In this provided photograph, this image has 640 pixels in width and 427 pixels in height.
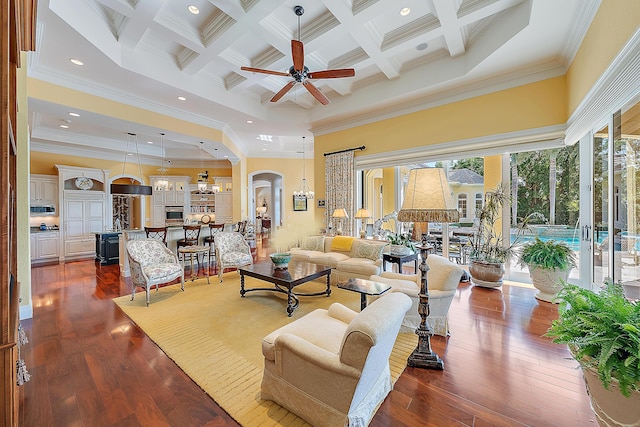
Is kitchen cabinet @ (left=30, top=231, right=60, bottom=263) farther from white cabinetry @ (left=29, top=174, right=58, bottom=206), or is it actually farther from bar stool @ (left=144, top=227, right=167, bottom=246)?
bar stool @ (left=144, top=227, right=167, bottom=246)

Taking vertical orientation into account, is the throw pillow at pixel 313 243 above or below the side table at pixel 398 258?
above

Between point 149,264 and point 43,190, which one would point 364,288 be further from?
point 43,190

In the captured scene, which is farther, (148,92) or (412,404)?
(148,92)

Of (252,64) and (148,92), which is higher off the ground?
(252,64)

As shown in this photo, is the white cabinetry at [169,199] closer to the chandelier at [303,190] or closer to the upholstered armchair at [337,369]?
the chandelier at [303,190]

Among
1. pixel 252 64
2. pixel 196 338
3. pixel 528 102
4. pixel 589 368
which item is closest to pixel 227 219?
pixel 252 64

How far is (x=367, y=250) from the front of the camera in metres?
4.92

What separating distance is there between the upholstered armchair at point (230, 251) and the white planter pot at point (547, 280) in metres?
4.81

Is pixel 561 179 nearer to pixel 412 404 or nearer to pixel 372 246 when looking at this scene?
pixel 372 246

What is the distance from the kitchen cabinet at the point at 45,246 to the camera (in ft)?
23.3

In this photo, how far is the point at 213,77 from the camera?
5.05m

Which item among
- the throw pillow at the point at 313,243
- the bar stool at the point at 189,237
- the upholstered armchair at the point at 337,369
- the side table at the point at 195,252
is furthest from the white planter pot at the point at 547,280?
the bar stool at the point at 189,237

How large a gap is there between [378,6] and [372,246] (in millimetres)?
3599

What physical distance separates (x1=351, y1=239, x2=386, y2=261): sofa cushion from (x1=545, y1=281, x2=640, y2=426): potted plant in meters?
3.32
